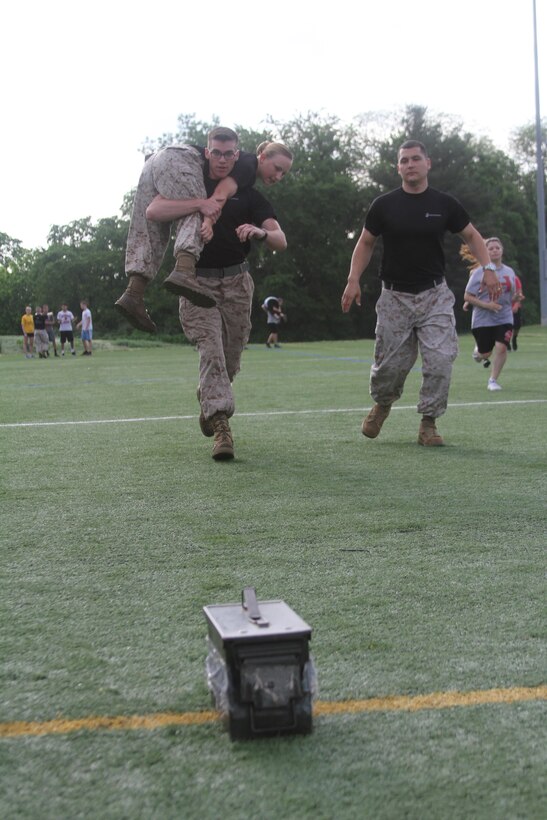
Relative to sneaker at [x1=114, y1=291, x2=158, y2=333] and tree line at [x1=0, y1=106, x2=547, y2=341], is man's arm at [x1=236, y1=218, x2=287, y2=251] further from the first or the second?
tree line at [x1=0, y1=106, x2=547, y2=341]

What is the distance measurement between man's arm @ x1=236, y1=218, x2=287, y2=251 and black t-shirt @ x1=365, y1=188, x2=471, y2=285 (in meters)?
0.96

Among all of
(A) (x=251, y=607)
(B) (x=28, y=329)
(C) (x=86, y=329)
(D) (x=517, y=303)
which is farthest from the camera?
(B) (x=28, y=329)

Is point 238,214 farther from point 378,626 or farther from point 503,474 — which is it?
point 378,626

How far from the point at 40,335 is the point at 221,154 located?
2881 cm

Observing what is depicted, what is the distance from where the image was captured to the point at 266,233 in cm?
639

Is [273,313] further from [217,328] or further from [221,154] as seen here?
[221,154]

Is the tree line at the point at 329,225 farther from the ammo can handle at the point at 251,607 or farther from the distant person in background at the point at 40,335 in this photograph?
the ammo can handle at the point at 251,607

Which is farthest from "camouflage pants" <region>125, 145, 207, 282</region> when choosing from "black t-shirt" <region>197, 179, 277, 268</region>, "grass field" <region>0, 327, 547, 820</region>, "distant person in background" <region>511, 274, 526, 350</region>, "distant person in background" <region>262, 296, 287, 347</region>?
"distant person in background" <region>262, 296, 287, 347</region>

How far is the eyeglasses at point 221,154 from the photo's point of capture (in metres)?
6.37

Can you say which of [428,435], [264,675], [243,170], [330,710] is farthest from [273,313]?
[264,675]

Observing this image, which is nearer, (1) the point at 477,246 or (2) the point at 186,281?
(2) the point at 186,281

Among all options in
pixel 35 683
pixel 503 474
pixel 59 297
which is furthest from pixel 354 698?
pixel 59 297

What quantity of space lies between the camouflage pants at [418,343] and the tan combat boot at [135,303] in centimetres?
177

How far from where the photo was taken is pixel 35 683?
95.7 inches
